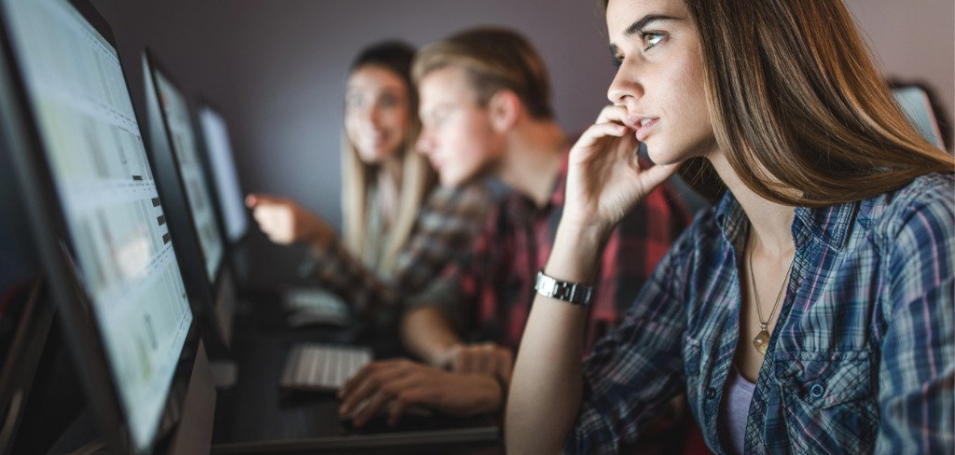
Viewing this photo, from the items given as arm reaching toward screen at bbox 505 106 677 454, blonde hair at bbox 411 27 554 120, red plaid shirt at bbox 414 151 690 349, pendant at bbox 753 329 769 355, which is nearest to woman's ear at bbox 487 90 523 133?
blonde hair at bbox 411 27 554 120

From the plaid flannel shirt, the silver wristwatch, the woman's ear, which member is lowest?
the plaid flannel shirt

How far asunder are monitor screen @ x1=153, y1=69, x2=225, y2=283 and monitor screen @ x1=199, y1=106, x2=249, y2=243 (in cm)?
11

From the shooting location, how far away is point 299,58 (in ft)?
8.14

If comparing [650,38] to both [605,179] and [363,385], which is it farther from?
[363,385]

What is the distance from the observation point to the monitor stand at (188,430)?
642mm

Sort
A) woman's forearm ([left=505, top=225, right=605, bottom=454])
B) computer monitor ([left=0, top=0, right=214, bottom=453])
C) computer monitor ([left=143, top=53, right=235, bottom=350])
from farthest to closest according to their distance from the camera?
computer monitor ([left=143, top=53, right=235, bottom=350]), woman's forearm ([left=505, top=225, right=605, bottom=454]), computer monitor ([left=0, top=0, right=214, bottom=453])

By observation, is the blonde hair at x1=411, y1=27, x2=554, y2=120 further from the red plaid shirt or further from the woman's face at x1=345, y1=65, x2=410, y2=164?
the woman's face at x1=345, y1=65, x2=410, y2=164

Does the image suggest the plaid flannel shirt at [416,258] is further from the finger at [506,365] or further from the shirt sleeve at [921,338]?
the shirt sleeve at [921,338]

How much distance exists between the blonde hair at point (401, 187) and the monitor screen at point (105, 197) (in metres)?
1.48

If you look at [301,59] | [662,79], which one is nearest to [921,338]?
[662,79]

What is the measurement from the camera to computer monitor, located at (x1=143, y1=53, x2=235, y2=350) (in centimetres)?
107

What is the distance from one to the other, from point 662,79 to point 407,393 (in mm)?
552

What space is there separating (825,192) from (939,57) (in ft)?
1.52

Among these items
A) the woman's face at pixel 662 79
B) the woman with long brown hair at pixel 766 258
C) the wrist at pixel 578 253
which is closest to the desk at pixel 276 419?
the woman with long brown hair at pixel 766 258
